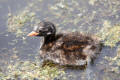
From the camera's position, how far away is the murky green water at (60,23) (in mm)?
5836

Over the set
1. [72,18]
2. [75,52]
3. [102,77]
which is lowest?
[102,77]

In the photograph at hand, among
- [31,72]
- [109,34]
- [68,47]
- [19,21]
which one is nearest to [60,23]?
[19,21]

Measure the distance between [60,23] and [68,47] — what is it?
148 cm

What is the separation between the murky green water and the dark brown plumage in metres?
0.19

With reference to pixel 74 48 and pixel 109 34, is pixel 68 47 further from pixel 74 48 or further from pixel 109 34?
pixel 109 34

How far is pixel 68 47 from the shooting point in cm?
584

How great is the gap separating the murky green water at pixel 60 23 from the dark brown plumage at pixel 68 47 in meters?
0.19

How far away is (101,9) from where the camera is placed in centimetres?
748

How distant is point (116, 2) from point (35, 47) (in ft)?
7.94

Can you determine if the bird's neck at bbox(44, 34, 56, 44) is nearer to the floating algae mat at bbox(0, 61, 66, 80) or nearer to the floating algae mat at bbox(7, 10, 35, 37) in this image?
the floating algae mat at bbox(0, 61, 66, 80)

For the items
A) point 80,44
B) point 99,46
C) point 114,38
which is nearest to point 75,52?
point 80,44

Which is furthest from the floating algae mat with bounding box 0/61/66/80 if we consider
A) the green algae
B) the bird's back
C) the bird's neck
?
the green algae

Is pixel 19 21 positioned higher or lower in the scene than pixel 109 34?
higher

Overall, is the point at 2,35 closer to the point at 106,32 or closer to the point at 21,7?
the point at 21,7
